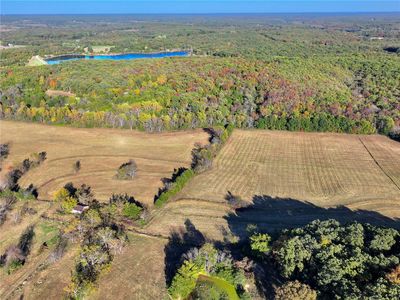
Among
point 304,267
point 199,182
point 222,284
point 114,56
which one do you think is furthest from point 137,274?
point 114,56

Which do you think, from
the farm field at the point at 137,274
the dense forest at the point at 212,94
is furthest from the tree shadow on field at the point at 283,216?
the dense forest at the point at 212,94

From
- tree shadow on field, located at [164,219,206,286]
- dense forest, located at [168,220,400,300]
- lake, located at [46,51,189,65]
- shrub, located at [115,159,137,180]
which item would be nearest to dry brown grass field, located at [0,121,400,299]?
tree shadow on field, located at [164,219,206,286]

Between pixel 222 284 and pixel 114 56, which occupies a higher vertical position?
pixel 114 56

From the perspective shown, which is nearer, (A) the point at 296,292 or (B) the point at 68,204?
(A) the point at 296,292

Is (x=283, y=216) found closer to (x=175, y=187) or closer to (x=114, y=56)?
(x=175, y=187)

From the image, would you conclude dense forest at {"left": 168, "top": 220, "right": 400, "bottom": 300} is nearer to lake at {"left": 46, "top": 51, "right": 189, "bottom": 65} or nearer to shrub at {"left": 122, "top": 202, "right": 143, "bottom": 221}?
shrub at {"left": 122, "top": 202, "right": 143, "bottom": 221}

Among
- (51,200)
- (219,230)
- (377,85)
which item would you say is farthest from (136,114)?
(377,85)
